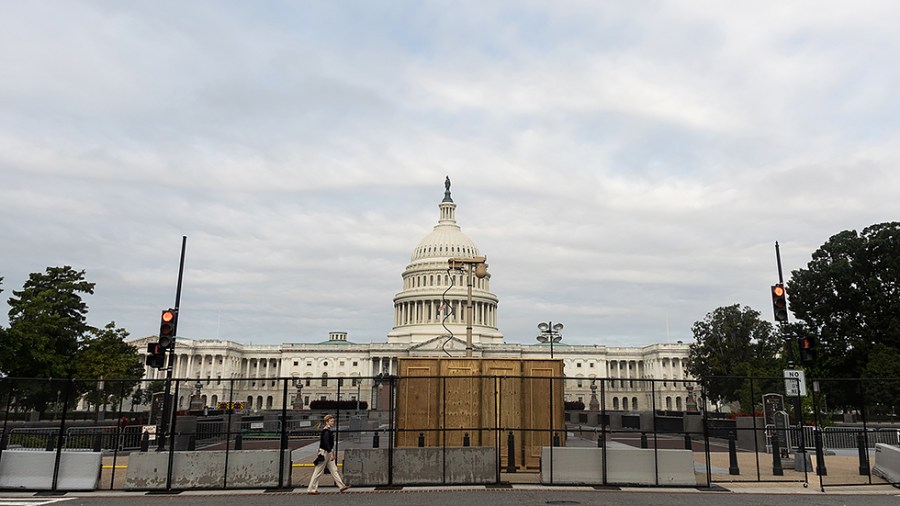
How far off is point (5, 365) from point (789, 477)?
57713mm

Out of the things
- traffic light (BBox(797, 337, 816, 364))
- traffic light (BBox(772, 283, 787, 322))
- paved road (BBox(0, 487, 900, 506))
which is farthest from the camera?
traffic light (BBox(772, 283, 787, 322))

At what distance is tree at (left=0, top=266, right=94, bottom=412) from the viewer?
58.4 metres

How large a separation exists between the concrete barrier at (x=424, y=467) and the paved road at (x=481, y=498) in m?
0.59

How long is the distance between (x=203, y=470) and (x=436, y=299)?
134 metres

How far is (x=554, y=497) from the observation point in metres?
17.2

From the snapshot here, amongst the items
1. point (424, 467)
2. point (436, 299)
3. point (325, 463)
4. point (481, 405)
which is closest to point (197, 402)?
point (481, 405)

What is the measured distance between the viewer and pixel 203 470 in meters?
19.3

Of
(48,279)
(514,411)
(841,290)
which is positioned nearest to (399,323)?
(48,279)

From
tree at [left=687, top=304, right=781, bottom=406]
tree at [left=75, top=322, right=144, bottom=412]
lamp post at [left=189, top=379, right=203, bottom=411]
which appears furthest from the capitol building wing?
lamp post at [left=189, top=379, right=203, bottom=411]

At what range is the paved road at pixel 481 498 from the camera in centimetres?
1652

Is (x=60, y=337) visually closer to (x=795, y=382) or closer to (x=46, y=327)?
(x=46, y=327)

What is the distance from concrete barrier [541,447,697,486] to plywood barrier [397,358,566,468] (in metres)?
1.94

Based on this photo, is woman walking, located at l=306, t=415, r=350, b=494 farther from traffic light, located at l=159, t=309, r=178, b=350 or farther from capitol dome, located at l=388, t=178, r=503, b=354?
capitol dome, located at l=388, t=178, r=503, b=354

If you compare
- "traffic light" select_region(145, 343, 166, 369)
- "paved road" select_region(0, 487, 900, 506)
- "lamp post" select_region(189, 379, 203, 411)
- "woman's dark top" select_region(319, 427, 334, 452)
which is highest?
"traffic light" select_region(145, 343, 166, 369)
